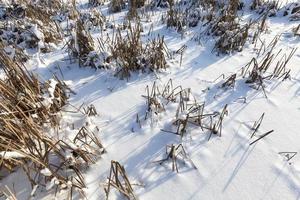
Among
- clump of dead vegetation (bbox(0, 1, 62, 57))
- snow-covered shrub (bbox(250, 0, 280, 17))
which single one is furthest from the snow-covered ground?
snow-covered shrub (bbox(250, 0, 280, 17))

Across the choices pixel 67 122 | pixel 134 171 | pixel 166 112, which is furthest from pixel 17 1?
pixel 134 171

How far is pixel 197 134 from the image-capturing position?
8.49 feet

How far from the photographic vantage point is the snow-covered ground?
2.18 meters

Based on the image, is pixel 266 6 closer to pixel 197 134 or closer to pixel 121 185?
pixel 197 134

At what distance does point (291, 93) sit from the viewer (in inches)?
120

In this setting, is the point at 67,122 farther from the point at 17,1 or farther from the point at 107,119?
the point at 17,1

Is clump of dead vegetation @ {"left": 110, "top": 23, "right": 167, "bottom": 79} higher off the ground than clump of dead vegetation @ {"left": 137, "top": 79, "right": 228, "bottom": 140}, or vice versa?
clump of dead vegetation @ {"left": 110, "top": 23, "right": 167, "bottom": 79}

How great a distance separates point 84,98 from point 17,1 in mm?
3105

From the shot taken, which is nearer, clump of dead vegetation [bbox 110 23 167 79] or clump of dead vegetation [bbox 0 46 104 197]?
clump of dead vegetation [bbox 0 46 104 197]

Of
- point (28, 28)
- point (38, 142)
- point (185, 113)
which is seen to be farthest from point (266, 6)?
point (38, 142)

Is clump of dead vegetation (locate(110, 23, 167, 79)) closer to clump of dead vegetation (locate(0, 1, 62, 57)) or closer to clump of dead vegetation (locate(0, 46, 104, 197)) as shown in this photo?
clump of dead vegetation (locate(0, 46, 104, 197))

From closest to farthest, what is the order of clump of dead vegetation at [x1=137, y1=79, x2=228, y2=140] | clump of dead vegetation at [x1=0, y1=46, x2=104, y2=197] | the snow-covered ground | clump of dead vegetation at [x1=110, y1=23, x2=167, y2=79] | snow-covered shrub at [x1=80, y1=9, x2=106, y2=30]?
clump of dead vegetation at [x1=0, y1=46, x2=104, y2=197] < the snow-covered ground < clump of dead vegetation at [x1=137, y1=79, x2=228, y2=140] < clump of dead vegetation at [x1=110, y1=23, x2=167, y2=79] < snow-covered shrub at [x1=80, y1=9, x2=106, y2=30]

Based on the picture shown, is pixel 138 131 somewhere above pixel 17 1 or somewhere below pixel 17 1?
below

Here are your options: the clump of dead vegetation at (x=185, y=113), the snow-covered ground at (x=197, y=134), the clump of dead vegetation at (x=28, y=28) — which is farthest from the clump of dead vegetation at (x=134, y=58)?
the clump of dead vegetation at (x=28, y=28)
